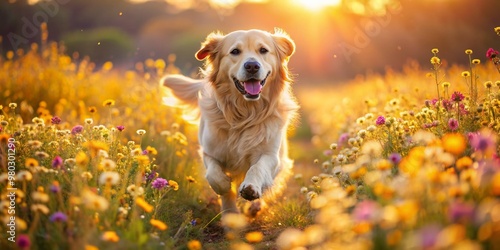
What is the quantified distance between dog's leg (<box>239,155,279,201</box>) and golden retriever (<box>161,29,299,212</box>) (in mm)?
14

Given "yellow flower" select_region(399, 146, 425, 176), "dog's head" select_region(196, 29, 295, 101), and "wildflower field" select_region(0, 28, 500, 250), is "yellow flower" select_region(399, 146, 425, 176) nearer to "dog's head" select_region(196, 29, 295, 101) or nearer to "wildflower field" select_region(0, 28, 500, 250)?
"wildflower field" select_region(0, 28, 500, 250)

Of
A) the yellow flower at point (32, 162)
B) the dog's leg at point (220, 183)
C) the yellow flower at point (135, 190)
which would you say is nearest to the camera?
the yellow flower at point (32, 162)

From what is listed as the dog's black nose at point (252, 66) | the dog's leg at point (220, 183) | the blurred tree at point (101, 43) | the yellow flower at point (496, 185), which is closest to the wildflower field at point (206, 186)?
the yellow flower at point (496, 185)

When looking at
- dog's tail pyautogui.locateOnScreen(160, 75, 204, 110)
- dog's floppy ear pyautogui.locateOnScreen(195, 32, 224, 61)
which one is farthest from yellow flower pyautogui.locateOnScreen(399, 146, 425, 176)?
dog's tail pyautogui.locateOnScreen(160, 75, 204, 110)

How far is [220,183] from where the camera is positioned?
13.6 ft

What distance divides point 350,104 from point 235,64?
347 cm

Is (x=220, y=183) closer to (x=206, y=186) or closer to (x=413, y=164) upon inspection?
(x=206, y=186)

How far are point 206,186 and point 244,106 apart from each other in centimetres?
113

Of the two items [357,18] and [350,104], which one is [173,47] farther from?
[350,104]

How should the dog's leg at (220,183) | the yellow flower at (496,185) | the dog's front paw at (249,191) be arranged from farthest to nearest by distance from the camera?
the dog's leg at (220,183), the dog's front paw at (249,191), the yellow flower at (496,185)

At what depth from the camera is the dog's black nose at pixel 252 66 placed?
4152mm

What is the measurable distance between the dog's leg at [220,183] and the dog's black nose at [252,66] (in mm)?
884

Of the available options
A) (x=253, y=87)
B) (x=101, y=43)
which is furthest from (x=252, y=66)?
(x=101, y=43)

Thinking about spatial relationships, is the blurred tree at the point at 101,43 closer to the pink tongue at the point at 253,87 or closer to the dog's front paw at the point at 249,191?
the pink tongue at the point at 253,87
